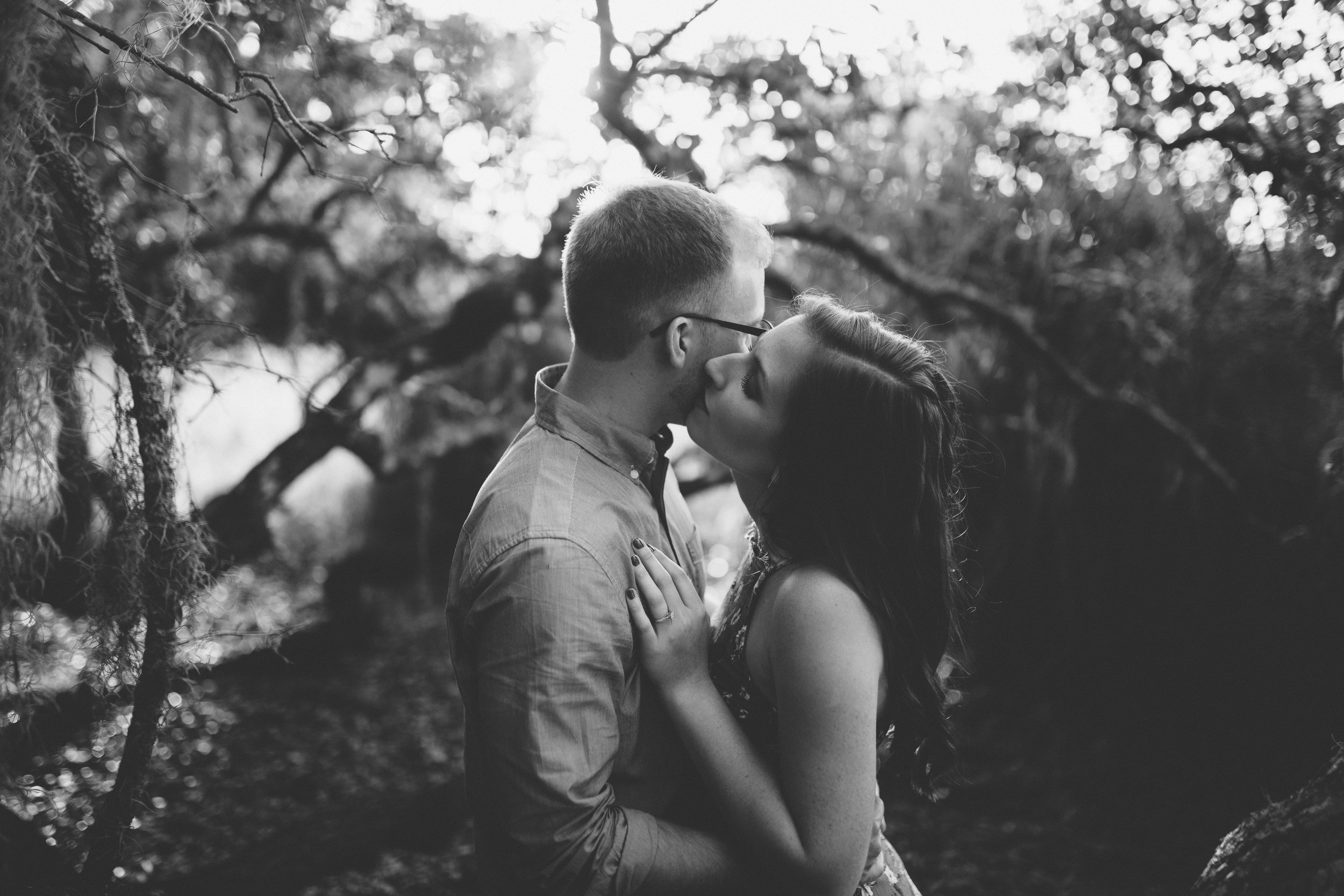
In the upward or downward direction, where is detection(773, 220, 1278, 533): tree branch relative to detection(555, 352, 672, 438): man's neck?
upward

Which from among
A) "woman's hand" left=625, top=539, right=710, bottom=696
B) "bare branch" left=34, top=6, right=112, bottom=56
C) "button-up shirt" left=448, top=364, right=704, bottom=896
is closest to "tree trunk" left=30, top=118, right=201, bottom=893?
"bare branch" left=34, top=6, right=112, bottom=56

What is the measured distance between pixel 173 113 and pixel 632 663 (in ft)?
14.0

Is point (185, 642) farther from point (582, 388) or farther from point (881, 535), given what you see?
point (881, 535)

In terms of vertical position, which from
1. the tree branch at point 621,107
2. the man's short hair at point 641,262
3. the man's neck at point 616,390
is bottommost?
the man's neck at point 616,390

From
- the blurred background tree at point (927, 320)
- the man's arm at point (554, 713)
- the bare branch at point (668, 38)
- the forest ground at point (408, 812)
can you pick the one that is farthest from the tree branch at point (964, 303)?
the man's arm at point (554, 713)

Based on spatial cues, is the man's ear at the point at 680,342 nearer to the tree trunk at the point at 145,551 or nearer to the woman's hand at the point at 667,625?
the woman's hand at the point at 667,625

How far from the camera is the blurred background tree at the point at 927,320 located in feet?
8.30

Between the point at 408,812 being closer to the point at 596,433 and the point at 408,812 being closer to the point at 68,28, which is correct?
the point at 596,433

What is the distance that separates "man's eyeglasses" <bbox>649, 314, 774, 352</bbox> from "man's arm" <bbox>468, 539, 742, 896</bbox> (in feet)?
1.75

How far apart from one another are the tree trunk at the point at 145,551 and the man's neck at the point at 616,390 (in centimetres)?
97

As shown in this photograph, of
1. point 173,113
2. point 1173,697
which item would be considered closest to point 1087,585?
point 1173,697

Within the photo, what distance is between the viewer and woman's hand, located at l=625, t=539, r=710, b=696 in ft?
5.32

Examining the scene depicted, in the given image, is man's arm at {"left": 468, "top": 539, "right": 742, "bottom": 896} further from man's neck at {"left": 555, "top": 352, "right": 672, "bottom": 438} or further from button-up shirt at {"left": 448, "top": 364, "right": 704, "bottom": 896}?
man's neck at {"left": 555, "top": 352, "right": 672, "bottom": 438}

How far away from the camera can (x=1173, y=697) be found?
4562 mm
